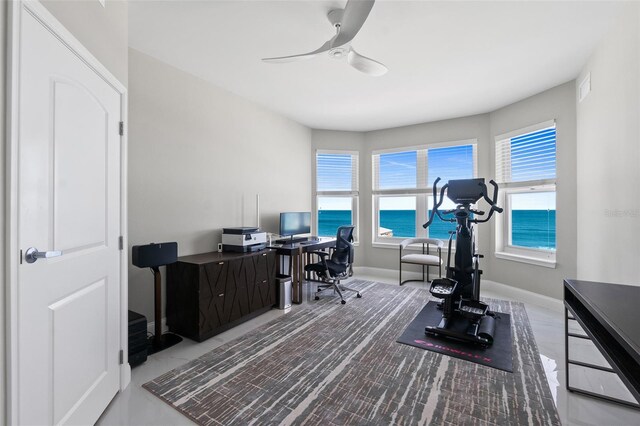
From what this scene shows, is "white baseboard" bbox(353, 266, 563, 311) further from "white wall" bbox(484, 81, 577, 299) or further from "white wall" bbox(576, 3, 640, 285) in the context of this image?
"white wall" bbox(576, 3, 640, 285)

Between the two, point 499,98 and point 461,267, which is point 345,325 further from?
point 499,98

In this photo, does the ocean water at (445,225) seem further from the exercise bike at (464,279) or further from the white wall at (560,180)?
the exercise bike at (464,279)

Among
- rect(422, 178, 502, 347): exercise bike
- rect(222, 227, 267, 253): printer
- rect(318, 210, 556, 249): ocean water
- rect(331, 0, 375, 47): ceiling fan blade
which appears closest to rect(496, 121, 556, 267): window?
rect(318, 210, 556, 249): ocean water

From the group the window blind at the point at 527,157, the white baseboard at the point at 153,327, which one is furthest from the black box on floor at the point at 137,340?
the window blind at the point at 527,157

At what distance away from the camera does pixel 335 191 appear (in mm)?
5492

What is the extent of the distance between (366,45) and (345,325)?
2858 millimetres

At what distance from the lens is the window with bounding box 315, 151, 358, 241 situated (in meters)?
5.45

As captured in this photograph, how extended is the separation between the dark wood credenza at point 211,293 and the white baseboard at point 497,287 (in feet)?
8.71

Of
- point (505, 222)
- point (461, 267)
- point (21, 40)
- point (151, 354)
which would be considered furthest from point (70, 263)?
point (505, 222)

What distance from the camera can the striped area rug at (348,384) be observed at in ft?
5.67

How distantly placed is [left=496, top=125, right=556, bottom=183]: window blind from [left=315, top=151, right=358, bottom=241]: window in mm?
2444

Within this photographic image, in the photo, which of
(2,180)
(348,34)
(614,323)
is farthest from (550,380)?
(2,180)

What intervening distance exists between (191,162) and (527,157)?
177 inches

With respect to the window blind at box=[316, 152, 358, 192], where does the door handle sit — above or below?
below
